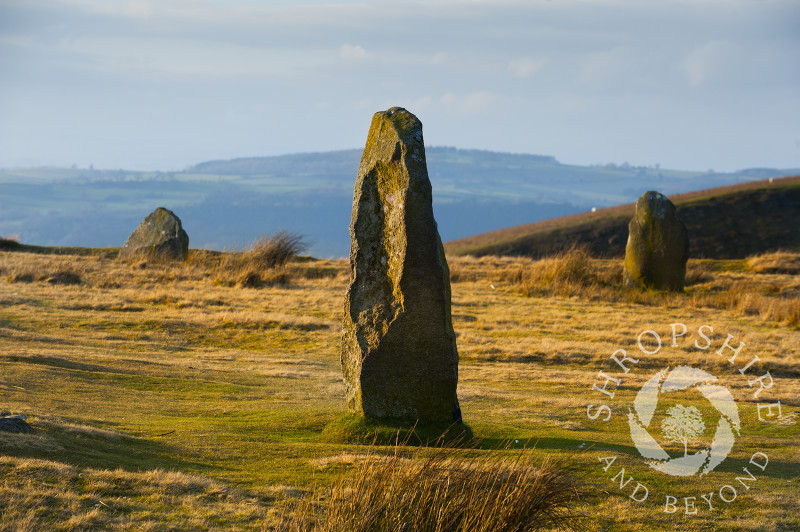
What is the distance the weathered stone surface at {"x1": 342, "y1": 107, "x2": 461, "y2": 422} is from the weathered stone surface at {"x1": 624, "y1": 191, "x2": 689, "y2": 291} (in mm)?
16240

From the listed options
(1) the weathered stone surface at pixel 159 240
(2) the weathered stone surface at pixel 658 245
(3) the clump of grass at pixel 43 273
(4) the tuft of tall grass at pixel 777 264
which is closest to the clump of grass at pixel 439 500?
(2) the weathered stone surface at pixel 658 245

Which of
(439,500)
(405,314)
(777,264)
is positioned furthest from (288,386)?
(777,264)

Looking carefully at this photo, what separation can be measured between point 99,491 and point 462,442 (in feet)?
12.2

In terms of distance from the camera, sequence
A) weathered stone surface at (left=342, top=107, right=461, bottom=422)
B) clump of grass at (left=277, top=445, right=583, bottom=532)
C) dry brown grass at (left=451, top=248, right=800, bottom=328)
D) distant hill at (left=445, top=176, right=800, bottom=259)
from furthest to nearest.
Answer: distant hill at (left=445, top=176, right=800, bottom=259) < dry brown grass at (left=451, top=248, right=800, bottom=328) < weathered stone surface at (left=342, top=107, right=461, bottom=422) < clump of grass at (left=277, top=445, right=583, bottom=532)

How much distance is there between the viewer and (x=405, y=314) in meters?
Result: 8.14

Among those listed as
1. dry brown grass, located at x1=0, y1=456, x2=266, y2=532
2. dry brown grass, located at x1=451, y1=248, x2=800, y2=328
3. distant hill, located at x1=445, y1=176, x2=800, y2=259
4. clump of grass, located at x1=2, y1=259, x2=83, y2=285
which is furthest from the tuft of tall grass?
dry brown grass, located at x1=0, y1=456, x2=266, y2=532

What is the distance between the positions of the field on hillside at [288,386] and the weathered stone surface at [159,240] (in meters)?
1.96

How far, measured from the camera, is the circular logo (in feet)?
24.3

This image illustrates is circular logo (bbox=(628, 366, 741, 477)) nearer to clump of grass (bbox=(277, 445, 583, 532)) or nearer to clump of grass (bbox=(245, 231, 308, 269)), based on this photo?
clump of grass (bbox=(277, 445, 583, 532))

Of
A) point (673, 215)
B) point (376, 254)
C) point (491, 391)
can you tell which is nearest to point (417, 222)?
point (376, 254)

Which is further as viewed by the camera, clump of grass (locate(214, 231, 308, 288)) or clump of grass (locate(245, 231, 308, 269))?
clump of grass (locate(245, 231, 308, 269))

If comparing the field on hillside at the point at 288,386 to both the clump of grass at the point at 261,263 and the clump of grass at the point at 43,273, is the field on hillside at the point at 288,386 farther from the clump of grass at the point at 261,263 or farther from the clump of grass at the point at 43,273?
the clump of grass at the point at 261,263

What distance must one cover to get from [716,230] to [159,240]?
3408 centimetres

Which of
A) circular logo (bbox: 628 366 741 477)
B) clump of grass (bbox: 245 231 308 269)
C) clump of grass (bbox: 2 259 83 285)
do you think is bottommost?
circular logo (bbox: 628 366 741 477)
